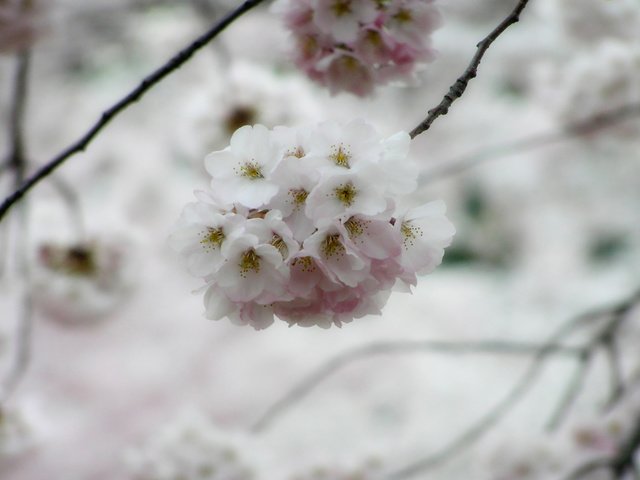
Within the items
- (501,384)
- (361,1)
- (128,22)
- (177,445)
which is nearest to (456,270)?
(501,384)

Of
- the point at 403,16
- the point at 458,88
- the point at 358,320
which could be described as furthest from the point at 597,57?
the point at 358,320

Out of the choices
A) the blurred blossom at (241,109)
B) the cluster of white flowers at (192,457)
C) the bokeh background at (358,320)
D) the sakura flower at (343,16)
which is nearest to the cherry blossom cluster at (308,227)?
the sakura flower at (343,16)

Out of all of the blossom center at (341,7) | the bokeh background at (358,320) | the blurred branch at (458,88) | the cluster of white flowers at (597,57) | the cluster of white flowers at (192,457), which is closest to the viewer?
the blurred branch at (458,88)

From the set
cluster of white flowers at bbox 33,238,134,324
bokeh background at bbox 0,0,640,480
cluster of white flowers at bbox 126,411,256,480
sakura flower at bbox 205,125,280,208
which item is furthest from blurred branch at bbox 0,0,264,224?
bokeh background at bbox 0,0,640,480

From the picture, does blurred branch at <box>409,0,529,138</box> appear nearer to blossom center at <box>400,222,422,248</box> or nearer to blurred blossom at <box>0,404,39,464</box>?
blossom center at <box>400,222,422,248</box>

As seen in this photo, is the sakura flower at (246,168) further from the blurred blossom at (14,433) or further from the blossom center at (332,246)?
the blurred blossom at (14,433)

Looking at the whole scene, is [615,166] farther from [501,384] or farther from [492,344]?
[492,344]

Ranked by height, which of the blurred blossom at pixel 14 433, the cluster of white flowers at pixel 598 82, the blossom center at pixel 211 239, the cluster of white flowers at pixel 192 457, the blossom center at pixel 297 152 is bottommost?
the blossom center at pixel 211 239

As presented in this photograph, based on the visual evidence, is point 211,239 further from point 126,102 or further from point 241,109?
point 241,109
